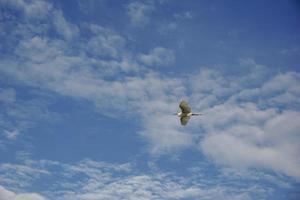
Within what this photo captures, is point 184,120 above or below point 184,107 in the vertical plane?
below

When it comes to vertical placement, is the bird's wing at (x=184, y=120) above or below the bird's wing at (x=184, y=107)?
below

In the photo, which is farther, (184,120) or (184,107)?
(184,120)

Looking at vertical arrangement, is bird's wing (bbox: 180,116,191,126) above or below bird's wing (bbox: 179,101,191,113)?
below

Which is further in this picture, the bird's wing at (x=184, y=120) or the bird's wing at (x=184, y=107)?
the bird's wing at (x=184, y=120)

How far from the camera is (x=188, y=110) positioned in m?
124

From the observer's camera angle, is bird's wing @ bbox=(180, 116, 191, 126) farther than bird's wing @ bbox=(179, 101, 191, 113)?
Yes
